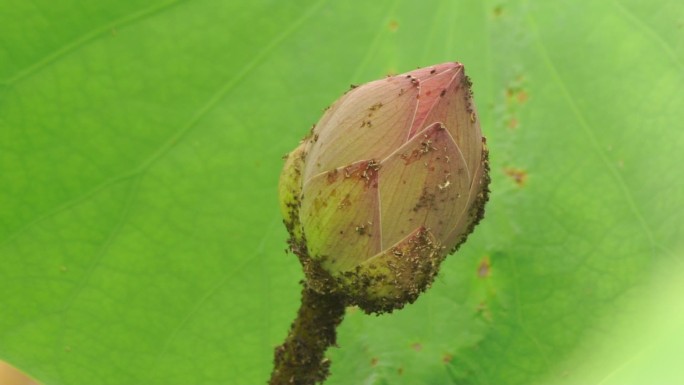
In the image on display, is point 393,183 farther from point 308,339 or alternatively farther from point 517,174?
point 517,174

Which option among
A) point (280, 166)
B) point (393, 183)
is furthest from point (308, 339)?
point (280, 166)

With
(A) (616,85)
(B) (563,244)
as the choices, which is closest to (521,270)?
(B) (563,244)

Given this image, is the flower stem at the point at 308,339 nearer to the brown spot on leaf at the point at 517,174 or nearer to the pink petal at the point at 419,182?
the pink petal at the point at 419,182

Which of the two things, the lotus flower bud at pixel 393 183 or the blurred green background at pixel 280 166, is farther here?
the blurred green background at pixel 280 166

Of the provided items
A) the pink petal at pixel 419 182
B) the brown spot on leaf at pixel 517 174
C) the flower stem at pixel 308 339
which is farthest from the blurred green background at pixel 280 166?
the pink petal at pixel 419 182

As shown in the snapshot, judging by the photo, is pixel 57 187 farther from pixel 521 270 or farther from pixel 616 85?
pixel 616 85

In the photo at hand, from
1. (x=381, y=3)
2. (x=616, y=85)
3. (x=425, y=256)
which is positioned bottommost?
(x=425, y=256)
